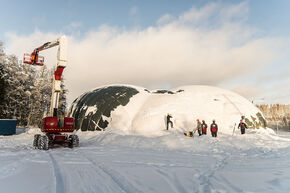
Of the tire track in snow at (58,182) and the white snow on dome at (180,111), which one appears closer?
the tire track in snow at (58,182)

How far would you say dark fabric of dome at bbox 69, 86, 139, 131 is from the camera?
18469 millimetres

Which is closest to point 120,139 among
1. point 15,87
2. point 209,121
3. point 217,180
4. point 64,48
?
point 64,48

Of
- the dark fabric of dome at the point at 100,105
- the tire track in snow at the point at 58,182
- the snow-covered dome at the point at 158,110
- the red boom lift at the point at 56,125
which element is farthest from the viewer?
the dark fabric of dome at the point at 100,105

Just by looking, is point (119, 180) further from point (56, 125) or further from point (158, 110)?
point (158, 110)

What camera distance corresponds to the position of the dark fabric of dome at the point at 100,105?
18.5 m

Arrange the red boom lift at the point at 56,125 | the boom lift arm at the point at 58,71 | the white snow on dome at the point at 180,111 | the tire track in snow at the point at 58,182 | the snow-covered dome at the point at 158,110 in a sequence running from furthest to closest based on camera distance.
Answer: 1. the snow-covered dome at the point at 158,110
2. the white snow on dome at the point at 180,111
3. the boom lift arm at the point at 58,71
4. the red boom lift at the point at 56,125
5. the tire track in snow at the point at 58,182

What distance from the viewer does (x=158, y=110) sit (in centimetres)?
1827

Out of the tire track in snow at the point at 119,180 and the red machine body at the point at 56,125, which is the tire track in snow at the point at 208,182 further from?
the red machine body at the point at 56,125

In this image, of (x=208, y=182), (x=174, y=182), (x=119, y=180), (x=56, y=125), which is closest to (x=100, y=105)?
(x=56, y=125)

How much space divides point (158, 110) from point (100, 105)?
5.68 meters

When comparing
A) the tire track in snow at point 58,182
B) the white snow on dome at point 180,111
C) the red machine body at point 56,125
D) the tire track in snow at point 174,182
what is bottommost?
the tire track in snow at point 58,182

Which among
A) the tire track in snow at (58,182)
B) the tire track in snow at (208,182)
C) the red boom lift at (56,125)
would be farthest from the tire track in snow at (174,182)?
the red boom lift at (56,125)

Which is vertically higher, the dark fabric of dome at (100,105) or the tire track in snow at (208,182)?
the dark fabric of dome at (100,105)

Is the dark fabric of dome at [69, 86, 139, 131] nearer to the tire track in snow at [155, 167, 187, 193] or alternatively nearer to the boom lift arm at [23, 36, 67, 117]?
the boom lift arm at [23, 36, 67, 117]
